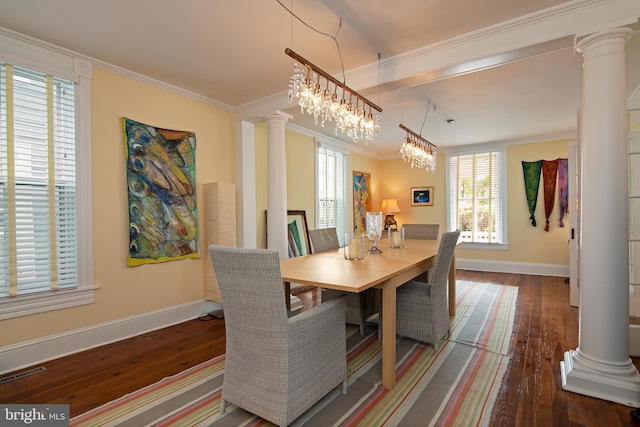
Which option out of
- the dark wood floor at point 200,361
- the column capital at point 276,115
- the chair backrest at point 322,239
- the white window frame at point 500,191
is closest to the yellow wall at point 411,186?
the white window frame at point 500,191

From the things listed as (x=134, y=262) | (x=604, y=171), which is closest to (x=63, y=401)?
(x=134, y=262)

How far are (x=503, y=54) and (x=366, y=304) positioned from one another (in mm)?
2320

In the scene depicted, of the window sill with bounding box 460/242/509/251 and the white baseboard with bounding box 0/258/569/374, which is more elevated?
the window sill with bounding box 460/242/509/251

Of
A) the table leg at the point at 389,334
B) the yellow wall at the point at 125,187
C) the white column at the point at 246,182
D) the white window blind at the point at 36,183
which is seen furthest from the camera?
the white column at the point at 246,182

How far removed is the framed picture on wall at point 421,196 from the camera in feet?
21.5

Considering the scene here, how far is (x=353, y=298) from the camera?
2986 mm

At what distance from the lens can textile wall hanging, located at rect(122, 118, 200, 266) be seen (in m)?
2.99

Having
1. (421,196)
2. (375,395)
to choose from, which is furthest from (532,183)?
(375,395)

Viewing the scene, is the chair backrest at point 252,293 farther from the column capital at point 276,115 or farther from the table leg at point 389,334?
the column capital at point 276,115

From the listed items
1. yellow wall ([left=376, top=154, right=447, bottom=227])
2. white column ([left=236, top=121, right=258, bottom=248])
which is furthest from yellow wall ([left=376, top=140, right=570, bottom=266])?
white column ([left=236, top=121, right=258, bottom=248])

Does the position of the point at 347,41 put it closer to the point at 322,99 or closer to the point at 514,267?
the point at 322,99

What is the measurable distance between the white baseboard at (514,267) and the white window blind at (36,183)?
6.01 metres

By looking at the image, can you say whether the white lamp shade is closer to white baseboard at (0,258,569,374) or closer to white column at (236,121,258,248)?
white column at (236,121,258,248)

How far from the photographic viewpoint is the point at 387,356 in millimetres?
2031
